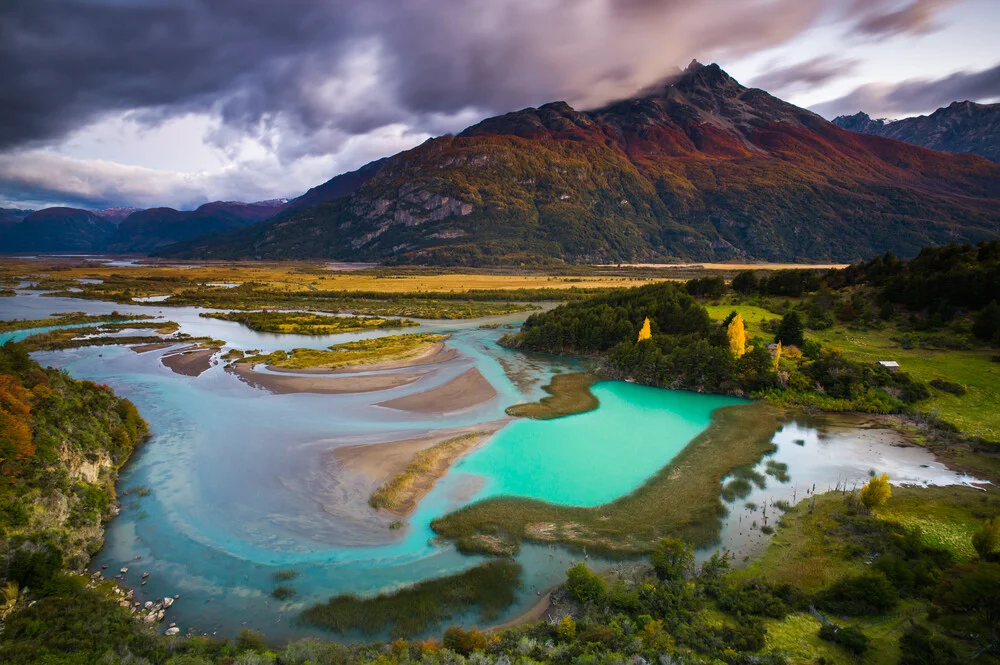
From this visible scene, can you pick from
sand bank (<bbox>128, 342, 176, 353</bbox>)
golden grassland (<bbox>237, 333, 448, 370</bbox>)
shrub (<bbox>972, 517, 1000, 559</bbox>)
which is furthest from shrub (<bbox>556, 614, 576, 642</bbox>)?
sand bank (<bbox>128, 342, 176, 353</bbox>)

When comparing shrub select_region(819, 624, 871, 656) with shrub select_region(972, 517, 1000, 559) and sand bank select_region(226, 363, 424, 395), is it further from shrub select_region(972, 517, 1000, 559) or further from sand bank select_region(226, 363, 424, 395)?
sand bank select_region(226, 363, 424, 395)

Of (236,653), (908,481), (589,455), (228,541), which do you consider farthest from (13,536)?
(908,481)

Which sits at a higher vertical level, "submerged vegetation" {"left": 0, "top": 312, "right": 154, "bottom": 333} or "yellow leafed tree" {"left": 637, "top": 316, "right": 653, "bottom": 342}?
"submerged vegetation" {"left": 0, "top": 312, "right": 154, "bottom": 333}

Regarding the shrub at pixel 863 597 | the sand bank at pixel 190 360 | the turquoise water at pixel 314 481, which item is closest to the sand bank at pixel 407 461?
the turquoise water at pixel 314 481

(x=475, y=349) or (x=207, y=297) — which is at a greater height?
(x=207, y=297)

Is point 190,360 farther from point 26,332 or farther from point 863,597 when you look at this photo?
point 863,597

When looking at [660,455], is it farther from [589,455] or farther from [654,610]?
[654,610]
